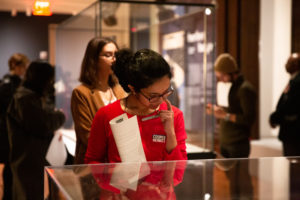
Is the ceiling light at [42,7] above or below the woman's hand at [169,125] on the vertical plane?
above

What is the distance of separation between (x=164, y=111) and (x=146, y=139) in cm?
12

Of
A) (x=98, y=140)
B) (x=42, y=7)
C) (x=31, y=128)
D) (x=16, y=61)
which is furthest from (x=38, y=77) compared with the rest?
(x=98, y=140)

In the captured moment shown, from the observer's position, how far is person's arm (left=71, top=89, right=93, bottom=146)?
7.86 feet

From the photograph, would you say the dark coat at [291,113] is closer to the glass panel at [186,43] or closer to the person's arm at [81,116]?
the glass panel at [186,43]

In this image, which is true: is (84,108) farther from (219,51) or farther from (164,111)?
(219,51)

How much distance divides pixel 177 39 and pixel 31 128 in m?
1.30

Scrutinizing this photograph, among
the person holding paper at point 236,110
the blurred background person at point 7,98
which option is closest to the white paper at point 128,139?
the blurred background person at point 7,98

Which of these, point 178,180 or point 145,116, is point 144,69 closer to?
point 145,116

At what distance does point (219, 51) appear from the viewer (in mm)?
7430

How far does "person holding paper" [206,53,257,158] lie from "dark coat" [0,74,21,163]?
1699 millimetres

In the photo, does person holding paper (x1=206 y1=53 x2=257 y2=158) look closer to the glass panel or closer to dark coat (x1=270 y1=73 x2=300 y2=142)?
dark coat (x1=270 y1=73 x2=300 y2=142)

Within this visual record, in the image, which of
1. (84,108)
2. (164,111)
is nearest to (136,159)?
(164,111)

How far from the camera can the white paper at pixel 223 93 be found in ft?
13.7

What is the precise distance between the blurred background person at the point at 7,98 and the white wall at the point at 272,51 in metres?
3.67
